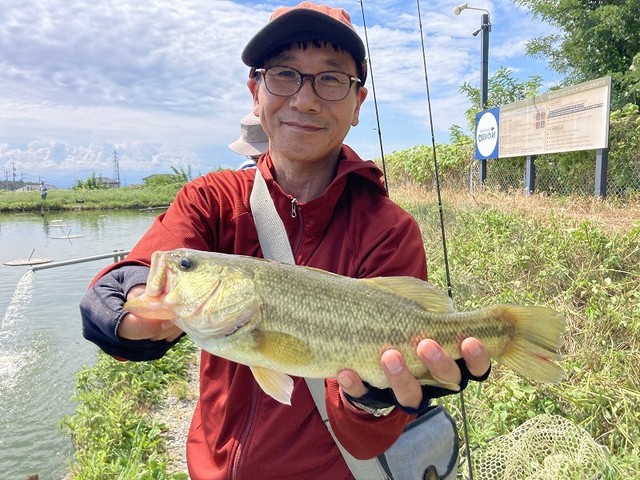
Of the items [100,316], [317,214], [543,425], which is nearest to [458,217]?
[543,425]

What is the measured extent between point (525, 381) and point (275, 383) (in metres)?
3.27

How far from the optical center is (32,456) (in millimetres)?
5938

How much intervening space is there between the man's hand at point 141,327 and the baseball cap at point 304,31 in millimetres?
1156

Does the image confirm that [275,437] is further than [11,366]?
No

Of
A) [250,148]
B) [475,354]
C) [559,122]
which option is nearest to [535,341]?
[475,354]

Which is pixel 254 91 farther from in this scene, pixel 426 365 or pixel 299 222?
pixel 426 365

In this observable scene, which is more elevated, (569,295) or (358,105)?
(358,105)

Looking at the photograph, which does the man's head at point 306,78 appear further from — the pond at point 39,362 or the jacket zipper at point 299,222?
the pond at point 39,362

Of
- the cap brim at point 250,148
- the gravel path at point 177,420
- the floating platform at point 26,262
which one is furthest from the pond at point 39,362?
the cap brim at point 250,148

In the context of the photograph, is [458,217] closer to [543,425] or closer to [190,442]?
[543,425]

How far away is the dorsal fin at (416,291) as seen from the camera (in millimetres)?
1837

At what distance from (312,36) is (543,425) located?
3.14 metres

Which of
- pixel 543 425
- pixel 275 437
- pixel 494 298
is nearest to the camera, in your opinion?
pixel 275 437

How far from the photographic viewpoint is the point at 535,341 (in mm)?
1747
